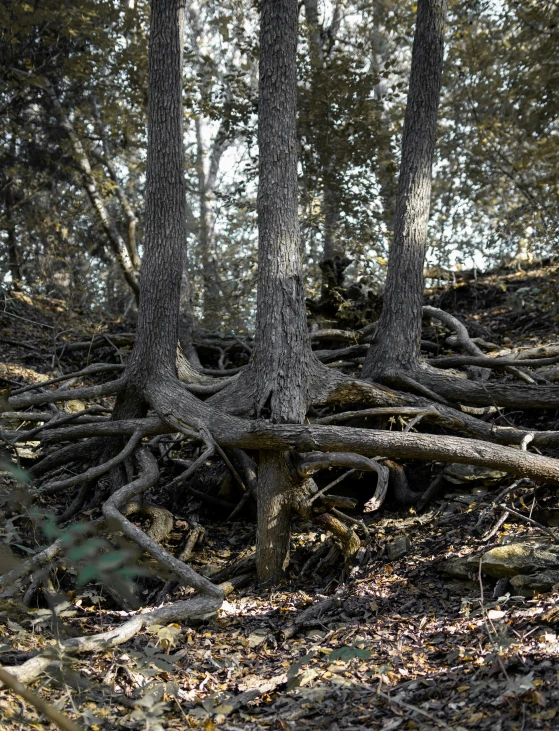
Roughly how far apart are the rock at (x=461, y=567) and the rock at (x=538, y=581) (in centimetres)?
43

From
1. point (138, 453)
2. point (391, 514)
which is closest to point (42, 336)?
point (138, 453)

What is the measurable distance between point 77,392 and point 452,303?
671 centimetres

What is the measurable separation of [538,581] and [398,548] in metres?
1.41

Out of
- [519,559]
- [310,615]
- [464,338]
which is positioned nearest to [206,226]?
[464,338]

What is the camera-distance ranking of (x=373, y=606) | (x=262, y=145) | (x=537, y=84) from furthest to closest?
(x=537, y=84), (x=262, y=145), (x=373, y=606)

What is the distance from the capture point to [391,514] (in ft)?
21.2

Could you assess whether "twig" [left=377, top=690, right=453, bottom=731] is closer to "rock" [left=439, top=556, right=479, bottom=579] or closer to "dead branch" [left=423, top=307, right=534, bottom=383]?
"rock" [left=439, top=556, right=479, bottom=579]

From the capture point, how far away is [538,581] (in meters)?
4.48

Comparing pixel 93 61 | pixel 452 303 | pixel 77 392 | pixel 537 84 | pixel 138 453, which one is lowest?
pixel 138 453

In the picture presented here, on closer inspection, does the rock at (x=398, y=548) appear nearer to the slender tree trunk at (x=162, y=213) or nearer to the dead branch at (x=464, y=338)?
the dead branch at (x=464, y=338)

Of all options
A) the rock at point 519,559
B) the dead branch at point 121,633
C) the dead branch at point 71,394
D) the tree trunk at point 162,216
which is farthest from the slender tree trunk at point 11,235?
the rock at point 519,559

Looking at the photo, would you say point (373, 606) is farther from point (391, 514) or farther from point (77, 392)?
point (77, 392)

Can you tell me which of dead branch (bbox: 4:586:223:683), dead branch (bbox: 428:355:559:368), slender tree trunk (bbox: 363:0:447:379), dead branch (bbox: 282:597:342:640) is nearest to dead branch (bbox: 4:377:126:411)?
dead branch (bbox: 4:586:223:683)

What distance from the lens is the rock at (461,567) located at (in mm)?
4989
